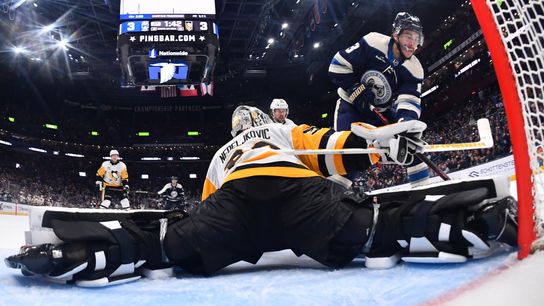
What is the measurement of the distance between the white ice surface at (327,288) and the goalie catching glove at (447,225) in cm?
5

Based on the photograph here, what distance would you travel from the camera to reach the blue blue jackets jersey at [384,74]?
3148 millimetres

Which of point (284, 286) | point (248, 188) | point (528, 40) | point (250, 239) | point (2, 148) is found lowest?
point (284, 286)

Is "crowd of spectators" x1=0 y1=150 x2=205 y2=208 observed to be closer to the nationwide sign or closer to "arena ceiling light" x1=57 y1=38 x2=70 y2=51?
"arena ceiling light" x1=57 y1=38 x2=70 y2=51

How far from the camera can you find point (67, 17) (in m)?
12.0

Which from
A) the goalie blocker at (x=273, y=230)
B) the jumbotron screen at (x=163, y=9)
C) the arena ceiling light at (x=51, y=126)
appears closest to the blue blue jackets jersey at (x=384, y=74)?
the goalie blocker at (x=273, y=230)

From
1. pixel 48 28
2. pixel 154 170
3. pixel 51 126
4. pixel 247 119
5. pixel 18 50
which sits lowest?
pixel 247 119

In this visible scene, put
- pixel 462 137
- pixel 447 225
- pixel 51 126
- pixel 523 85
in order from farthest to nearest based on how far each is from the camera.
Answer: pixel 51 126 < pixel 462 137 < pixel 447 225 < pixel 523 85

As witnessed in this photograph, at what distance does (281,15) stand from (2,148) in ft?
44.6

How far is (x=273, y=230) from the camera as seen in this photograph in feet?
5.41

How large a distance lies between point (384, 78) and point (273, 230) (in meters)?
2.03

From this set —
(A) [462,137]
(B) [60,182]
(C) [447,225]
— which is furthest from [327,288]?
(B) [60,182]

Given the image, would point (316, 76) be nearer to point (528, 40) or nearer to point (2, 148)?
point (2, 148)

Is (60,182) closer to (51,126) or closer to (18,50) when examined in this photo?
(51,126)

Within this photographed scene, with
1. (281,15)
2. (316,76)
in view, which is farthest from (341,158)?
(316,76)
